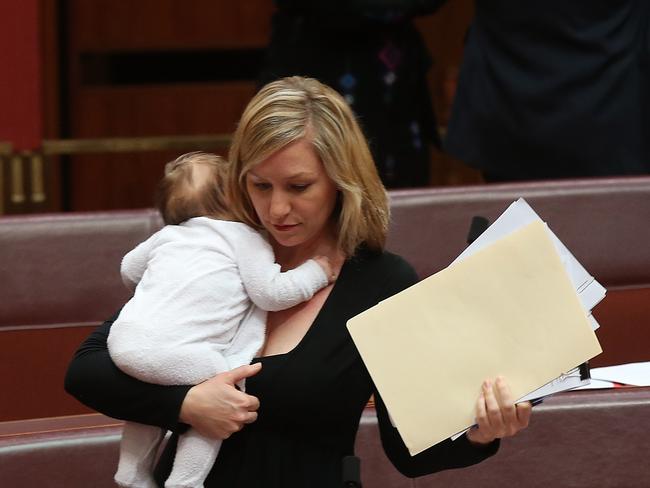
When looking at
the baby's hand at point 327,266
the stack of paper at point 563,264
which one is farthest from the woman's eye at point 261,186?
the stack of paper at point 563,264

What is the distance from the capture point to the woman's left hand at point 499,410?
1355 mm

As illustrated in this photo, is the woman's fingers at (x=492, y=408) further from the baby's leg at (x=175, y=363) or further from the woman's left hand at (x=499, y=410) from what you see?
the baby's leg at (x=175, y=363)

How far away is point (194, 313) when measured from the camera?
56.7 inches

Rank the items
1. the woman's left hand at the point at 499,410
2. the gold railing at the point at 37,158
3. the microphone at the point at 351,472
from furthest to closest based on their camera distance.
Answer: the gold railing at the point at 37,158, the microphone at the point at 351,472, the woman's left hand at the point at 499,410

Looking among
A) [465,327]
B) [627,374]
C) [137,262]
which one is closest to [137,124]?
[627,374]

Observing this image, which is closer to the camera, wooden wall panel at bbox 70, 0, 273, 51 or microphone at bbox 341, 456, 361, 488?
microphone at bbox 341, 456, 361, 488

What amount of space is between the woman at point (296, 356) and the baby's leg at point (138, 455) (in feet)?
0.07

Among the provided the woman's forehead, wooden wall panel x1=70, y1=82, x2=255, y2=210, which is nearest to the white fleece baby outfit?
the woman's forehead

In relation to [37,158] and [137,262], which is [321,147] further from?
[37,158]

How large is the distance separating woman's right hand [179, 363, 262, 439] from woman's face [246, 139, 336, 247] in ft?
0.57

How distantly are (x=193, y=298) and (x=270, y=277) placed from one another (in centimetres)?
10

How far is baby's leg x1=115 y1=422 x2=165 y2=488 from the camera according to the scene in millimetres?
1491

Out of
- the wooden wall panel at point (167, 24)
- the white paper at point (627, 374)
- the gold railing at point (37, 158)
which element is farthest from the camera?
the wooden wall panel at point (167, 24)

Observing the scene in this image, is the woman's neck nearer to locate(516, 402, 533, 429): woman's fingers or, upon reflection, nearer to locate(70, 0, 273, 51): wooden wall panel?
locate(516, 402, 533, 429): woman's fingers
